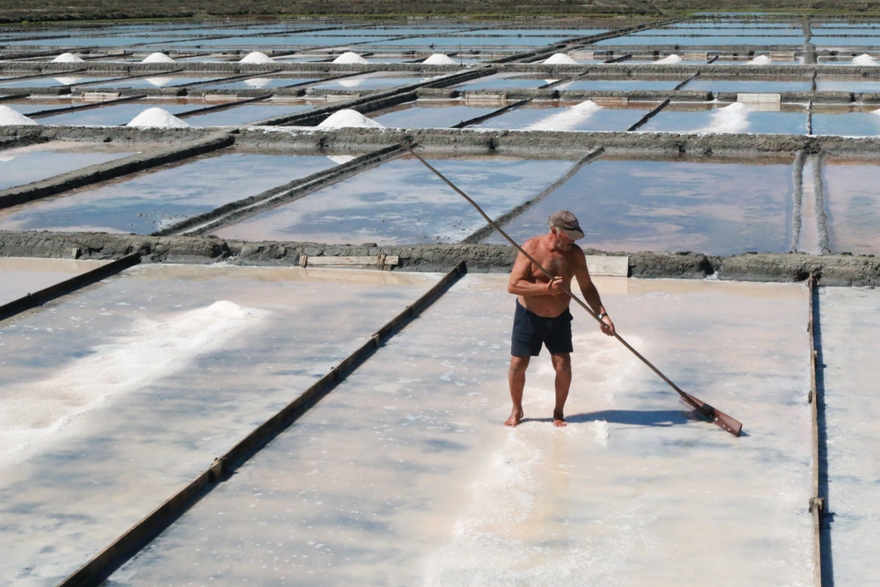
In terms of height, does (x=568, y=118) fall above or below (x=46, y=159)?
above

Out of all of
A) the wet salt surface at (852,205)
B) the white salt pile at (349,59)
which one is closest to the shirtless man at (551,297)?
the wet salt surface at (852,205)

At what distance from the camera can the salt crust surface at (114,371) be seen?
413 cm

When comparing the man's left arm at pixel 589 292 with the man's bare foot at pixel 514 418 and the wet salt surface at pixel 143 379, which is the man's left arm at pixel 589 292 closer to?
the man's bare foot at pixel 514 418

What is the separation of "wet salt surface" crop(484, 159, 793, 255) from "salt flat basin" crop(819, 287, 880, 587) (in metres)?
1.34

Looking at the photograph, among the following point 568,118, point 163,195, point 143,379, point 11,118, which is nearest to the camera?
point 143,379

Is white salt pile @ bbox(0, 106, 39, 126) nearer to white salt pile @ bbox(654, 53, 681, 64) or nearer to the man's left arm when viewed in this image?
the man's left arm

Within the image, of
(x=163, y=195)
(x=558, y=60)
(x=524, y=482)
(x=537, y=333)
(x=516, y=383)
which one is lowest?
(x=524, y=482)

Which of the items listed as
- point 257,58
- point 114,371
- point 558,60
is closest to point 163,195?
point 114,371

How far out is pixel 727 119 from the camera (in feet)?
42.2

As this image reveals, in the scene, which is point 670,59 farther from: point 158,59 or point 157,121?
point 157,121

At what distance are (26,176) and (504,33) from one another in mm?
20121

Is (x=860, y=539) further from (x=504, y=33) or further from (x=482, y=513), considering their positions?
(x=504, y=33)

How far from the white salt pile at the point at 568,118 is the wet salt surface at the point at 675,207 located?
2139 mm

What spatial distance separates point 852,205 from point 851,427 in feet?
14.6
